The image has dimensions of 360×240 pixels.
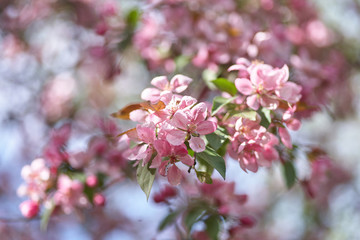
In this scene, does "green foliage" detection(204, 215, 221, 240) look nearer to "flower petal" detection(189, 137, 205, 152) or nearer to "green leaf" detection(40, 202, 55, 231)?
"flower petal" detection(189, 137, 205, 152)

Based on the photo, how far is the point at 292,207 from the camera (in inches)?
155

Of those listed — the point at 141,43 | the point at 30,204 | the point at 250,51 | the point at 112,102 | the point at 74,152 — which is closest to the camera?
the point at 30,204

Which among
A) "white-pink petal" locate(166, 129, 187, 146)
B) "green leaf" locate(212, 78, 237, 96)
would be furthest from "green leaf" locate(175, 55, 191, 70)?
"white-pink petal" locate(166, 129, 187, 146)

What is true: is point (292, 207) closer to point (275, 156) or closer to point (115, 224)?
point (115, 224)

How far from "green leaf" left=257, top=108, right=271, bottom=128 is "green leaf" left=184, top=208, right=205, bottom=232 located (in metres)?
0.45

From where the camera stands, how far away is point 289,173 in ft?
4.98

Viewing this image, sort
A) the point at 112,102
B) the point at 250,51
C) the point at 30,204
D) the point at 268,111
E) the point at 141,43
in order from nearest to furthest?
the point at 268,111 < the point at 30,204 < the point at 250,51 < the point at 141,43 < the point at 112,102

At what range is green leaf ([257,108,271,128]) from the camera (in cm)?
117

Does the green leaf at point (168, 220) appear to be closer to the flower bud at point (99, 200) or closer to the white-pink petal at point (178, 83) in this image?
the flower bud at point (99, 200)

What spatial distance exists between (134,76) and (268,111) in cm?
307

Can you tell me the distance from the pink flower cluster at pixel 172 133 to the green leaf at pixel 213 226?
1.35 feet

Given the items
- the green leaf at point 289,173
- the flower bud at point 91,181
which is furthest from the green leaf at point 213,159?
the flower bud at point 91,181

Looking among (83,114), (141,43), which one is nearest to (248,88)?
(141,43)

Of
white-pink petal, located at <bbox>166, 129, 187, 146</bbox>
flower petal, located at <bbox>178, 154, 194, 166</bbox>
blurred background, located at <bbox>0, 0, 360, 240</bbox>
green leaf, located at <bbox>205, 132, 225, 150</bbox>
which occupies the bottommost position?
blurred background, located at <bbox>0, 0, 360, 240</bbox>
